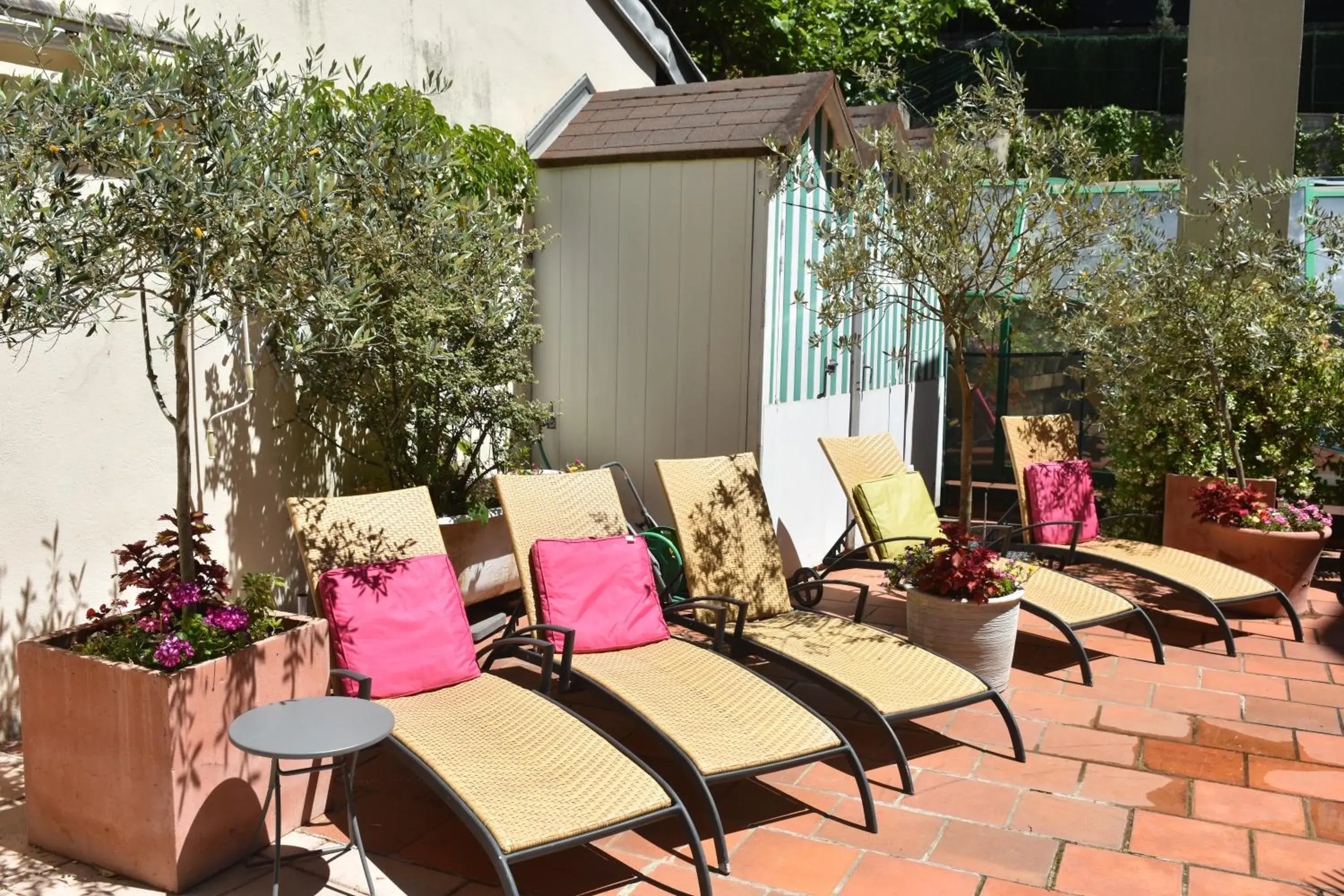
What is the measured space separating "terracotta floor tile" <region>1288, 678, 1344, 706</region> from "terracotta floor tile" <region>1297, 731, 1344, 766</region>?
1.63 ft

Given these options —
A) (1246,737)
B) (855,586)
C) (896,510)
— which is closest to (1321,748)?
(1246,737)

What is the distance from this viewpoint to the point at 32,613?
188 inches

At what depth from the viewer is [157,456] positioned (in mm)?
5309

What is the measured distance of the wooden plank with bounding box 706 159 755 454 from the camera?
6.99 meters

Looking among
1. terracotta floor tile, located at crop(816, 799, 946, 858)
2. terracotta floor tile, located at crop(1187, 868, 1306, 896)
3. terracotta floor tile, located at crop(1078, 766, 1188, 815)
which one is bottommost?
terracotta floor tile, located at crop(1187, 868, 1306, 896)

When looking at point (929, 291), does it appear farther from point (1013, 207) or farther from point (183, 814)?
point (183, 814)

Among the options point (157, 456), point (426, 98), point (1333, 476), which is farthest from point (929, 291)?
point (157, 456)

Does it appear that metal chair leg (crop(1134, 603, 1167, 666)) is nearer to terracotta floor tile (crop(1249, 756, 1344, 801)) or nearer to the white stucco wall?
terracotta floor tile (crop(1249, 756, 1344, 801))

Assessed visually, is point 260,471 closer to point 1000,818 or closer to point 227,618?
point 227,618

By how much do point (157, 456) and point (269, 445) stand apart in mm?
679

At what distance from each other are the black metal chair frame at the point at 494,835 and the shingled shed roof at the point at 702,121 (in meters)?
4.05

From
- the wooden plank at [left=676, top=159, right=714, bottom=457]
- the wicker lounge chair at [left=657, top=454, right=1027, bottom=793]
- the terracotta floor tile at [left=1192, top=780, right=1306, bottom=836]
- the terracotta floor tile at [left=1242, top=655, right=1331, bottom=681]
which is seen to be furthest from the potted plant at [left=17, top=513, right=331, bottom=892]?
the terracotta floor tile at [left=1242, top=655, right=1331, bottom=681]

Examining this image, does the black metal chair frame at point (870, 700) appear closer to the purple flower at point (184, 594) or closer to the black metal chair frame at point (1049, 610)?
the black metal chair frame at point (1049, 610)

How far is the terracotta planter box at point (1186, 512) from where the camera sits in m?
7.53
